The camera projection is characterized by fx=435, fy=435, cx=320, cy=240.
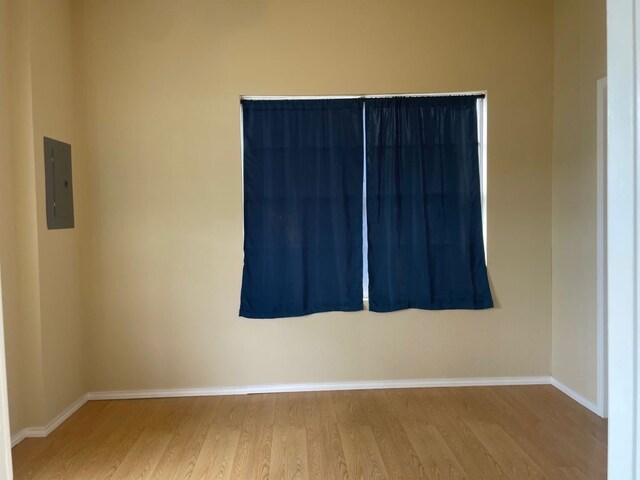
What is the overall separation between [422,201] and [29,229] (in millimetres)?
2617

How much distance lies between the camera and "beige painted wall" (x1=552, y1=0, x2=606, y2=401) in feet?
9.41

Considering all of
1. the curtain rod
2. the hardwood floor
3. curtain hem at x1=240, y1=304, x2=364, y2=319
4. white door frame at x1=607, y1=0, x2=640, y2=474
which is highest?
the curtain rod

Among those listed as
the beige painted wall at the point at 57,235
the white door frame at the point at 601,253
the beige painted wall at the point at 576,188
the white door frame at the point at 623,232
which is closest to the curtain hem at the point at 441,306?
the beige painted wall at the point at 576,188

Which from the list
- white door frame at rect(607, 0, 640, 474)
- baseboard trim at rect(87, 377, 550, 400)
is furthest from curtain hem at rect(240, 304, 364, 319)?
white door frame at rect(607, 0, 640, 474)

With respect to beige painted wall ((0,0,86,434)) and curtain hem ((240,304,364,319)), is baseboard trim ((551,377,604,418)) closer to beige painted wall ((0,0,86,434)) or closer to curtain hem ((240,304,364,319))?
curtain hem ((240,304,364,319))

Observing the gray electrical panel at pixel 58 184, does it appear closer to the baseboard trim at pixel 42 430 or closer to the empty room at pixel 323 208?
the empty room at pixel 323 208

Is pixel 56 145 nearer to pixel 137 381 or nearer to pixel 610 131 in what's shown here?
pixel 137 381

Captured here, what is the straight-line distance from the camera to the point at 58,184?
9.39 ft

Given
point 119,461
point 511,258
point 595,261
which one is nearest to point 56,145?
point 119,461

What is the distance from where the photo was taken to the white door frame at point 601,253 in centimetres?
276

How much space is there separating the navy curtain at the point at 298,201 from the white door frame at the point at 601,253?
1.56 meters

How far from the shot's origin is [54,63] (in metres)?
2.88

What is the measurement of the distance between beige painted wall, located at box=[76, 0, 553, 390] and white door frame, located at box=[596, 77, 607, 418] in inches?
21.4

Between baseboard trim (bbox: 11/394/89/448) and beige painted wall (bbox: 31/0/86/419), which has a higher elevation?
beige painted wall (bbox: 31/0/86/419)
